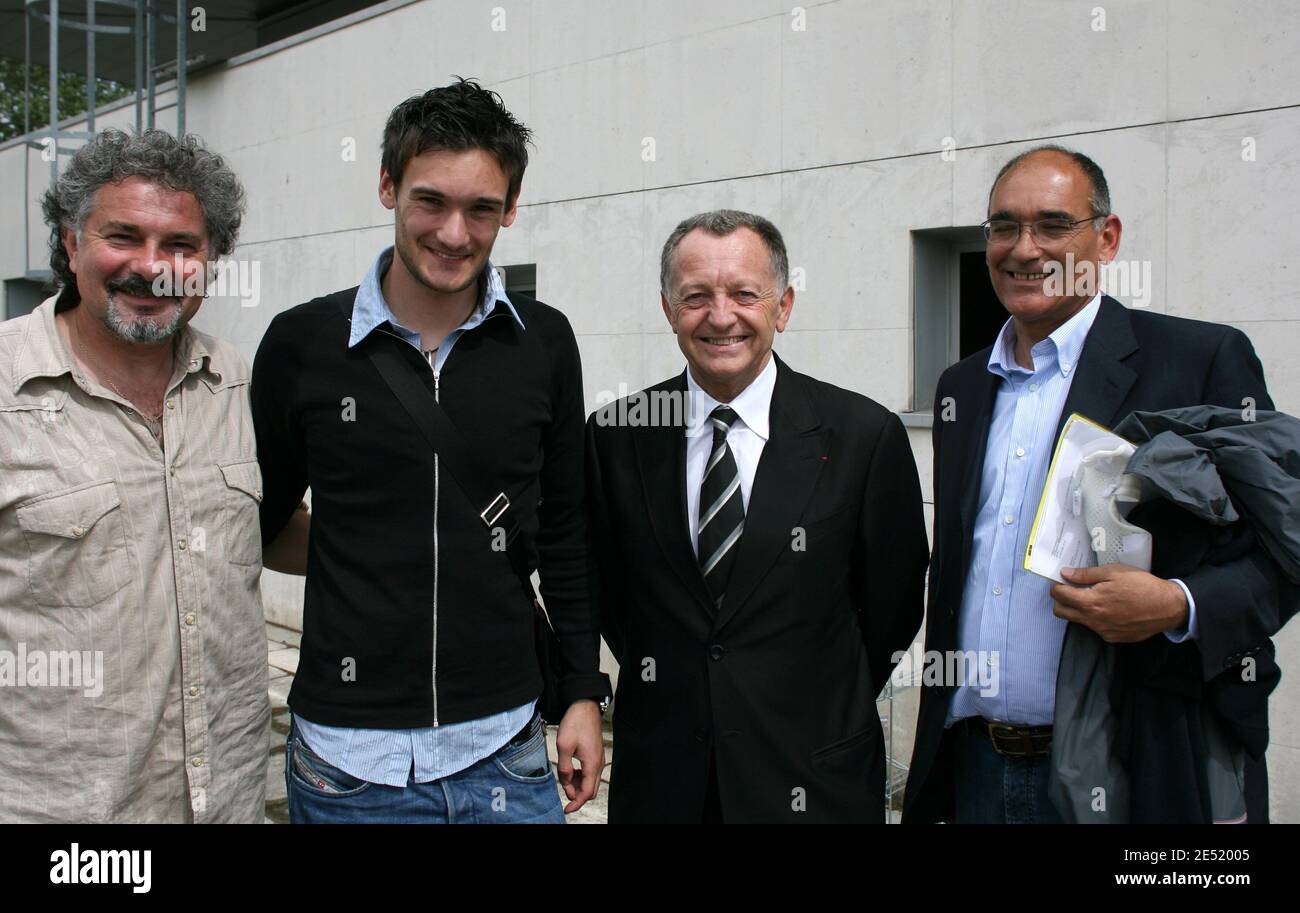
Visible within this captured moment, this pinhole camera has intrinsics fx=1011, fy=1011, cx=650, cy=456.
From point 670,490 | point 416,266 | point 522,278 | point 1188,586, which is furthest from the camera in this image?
point 522,278

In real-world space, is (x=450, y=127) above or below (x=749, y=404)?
above

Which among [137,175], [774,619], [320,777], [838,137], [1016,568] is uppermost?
[838,137]

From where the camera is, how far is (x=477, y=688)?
2.32 m

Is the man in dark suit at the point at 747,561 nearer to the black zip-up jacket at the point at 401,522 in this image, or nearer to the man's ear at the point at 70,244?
the black zip-up jacket at the point at 401,522

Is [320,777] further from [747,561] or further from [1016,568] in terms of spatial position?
[1016,568]

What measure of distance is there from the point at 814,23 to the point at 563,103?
1.82 metres

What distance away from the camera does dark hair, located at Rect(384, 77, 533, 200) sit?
7.54ft

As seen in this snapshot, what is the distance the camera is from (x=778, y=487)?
8.07ft

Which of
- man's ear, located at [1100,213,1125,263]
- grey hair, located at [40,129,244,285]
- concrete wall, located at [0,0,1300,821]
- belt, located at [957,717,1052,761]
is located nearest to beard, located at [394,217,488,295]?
grey hair, located at [40,129,244,285]

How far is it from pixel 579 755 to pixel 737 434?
886 mm

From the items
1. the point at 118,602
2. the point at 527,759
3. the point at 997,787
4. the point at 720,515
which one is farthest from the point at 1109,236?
the point at 118,602

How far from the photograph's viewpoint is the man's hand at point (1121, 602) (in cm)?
209

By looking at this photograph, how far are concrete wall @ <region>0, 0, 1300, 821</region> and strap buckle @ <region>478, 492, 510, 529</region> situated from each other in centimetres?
310

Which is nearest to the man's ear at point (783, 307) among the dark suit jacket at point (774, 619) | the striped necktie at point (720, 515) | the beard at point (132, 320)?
the dark suit jacket at point (774, 619)
